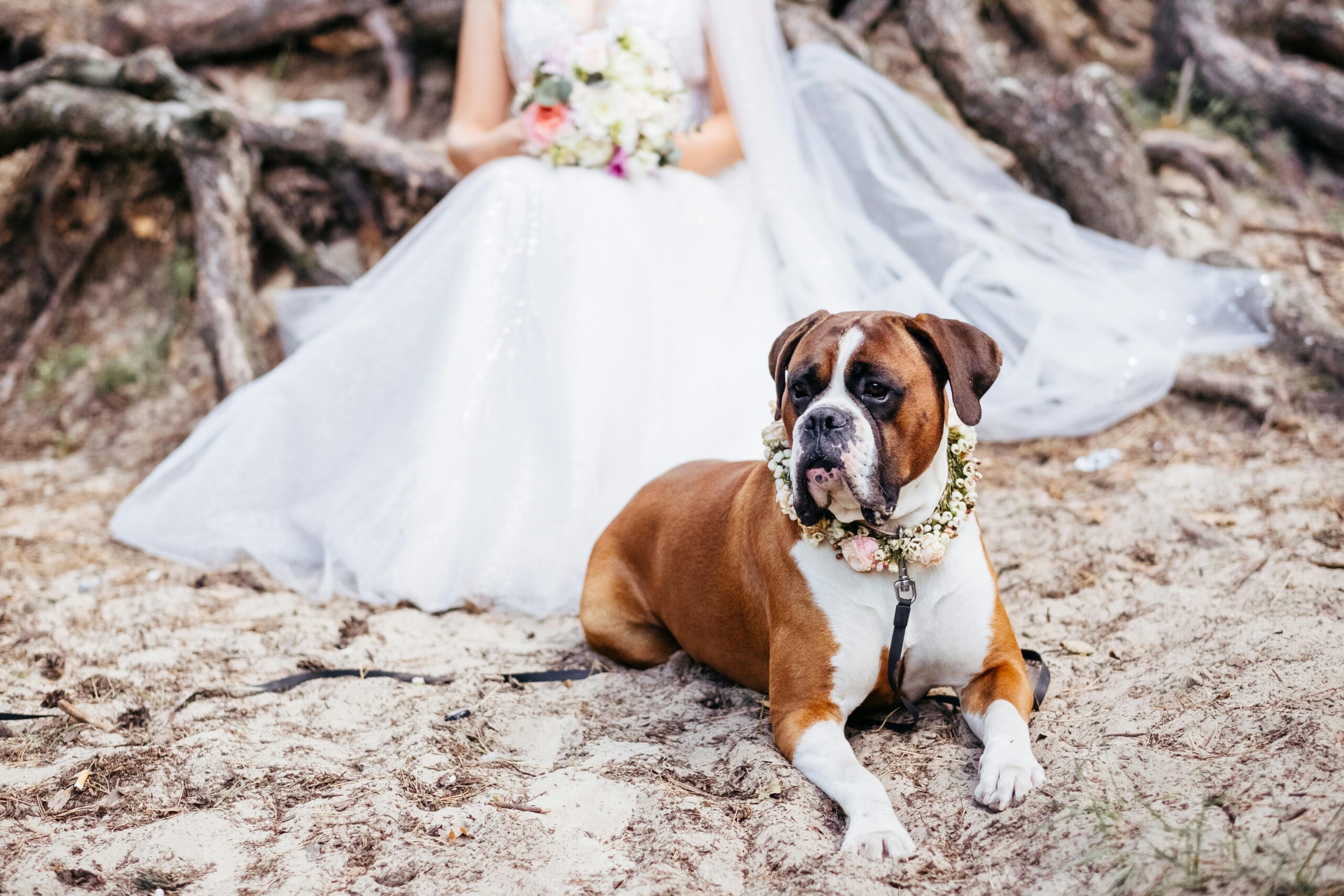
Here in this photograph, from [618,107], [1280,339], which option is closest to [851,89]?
[618,107]

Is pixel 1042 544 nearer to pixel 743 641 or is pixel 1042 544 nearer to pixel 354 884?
pixel 743 641

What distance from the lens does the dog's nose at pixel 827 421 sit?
246 centimetres

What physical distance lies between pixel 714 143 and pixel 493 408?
5.72ft

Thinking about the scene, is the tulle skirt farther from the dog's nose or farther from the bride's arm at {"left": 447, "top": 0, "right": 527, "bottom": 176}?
the dog's nose

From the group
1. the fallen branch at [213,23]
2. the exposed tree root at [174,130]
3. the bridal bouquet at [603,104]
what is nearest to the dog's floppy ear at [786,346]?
the bridal bouquet at [603,104]

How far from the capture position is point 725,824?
93.2 inches

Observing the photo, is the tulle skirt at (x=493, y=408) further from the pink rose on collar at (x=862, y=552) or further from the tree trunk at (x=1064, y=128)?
the tree trunk at (x=1064, y=128)

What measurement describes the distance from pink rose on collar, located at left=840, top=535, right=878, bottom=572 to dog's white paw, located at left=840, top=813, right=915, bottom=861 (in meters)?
0.63

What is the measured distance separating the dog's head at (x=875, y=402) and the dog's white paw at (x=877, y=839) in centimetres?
71

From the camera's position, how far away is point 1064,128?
580cm

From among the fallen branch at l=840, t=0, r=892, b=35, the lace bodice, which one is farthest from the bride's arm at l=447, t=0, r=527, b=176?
the fallen branch at l=840, t=0, r=892, b=35

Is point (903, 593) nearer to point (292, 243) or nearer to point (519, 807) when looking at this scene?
point (519, 807)

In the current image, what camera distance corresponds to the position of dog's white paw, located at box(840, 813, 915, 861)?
7.20ft

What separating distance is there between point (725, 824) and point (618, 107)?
10.7 feet
